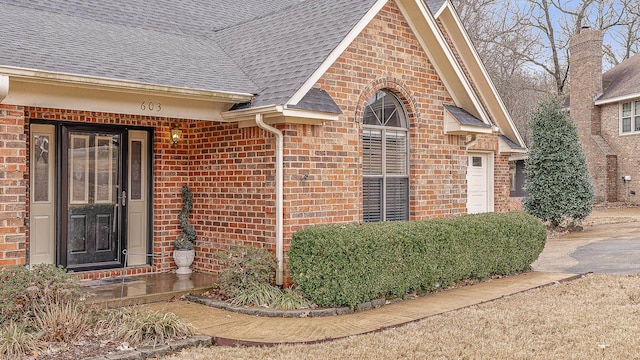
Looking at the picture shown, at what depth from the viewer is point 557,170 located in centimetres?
1917

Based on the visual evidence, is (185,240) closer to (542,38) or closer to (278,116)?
(278,116)

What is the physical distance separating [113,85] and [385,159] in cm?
453

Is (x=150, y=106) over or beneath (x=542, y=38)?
beneath

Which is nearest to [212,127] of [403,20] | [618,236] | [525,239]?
[403,20]

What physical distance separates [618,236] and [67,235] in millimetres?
14642

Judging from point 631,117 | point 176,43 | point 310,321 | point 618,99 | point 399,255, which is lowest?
point 310,321

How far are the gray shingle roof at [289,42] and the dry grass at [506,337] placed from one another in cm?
346

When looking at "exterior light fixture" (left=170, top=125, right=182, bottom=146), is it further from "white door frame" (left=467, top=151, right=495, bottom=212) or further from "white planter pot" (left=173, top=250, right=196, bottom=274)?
"white door frame" (left=467, top=151, right=495, bottom=212)

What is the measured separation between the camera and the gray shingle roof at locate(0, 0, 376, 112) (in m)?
7.84

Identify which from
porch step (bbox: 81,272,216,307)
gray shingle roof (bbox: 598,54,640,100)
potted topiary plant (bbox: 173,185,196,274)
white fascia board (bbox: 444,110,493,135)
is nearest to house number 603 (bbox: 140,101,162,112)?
potted topiary plant (bbox: 173,185,196,274)

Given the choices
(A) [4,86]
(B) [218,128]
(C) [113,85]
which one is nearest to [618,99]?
(B) [218,128]

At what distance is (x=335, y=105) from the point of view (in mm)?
8508

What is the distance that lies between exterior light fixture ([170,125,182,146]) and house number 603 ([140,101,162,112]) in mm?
1425

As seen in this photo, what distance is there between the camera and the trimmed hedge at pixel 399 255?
A: 7.53 meters
